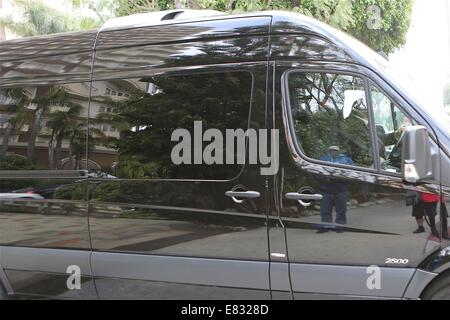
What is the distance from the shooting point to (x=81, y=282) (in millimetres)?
3633

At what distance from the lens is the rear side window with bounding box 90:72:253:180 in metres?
3.17

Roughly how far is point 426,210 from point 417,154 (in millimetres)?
359

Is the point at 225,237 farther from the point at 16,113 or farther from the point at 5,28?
the point at 5,28

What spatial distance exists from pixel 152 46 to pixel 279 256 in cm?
180

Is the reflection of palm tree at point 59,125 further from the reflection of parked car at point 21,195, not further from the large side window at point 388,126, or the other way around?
the large side window at point 388,126

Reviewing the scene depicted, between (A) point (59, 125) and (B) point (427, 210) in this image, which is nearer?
(B) point (427, 210)

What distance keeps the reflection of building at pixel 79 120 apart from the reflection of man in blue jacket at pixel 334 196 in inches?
63.3

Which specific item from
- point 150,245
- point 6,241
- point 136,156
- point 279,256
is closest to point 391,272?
point 279,256

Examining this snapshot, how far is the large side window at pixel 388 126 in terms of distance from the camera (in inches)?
113

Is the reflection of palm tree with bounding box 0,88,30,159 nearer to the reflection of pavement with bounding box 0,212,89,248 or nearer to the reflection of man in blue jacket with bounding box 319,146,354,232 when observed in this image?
the reflection of pavement with bounding box 0,212,89,248

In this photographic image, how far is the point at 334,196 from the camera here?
2.93 m

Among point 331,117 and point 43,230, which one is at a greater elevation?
point 331,117

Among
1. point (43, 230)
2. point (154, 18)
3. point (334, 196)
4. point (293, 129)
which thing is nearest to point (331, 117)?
point (293, 129)

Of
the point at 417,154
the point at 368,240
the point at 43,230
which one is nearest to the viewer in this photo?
the point at 417,154
